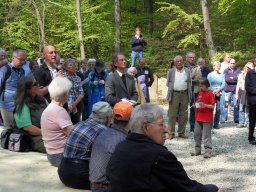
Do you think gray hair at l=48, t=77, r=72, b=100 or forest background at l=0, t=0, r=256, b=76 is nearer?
gray hair at l=48, t=77, r=72, b=100

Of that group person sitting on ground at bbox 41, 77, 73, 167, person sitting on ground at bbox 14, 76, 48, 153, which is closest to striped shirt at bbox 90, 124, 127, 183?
person sitting on ground at bbox 41, 77, 73, 167

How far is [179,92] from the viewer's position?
9.83 m

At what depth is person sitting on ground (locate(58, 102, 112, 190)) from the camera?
4.54m

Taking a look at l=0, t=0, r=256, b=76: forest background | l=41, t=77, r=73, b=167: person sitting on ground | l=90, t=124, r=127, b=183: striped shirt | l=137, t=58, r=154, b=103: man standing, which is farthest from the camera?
l=0, t=0, r=256, b=76: forest background

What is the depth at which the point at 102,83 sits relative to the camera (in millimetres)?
8758

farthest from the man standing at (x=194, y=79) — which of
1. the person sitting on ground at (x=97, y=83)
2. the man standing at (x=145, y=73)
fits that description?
the person sitting on ground at (x=97, y=83)

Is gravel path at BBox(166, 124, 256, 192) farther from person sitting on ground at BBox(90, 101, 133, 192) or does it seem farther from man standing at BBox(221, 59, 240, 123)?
person sitting on ground at BBox(90, 101, 133, 192)

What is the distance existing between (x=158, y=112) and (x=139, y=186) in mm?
582

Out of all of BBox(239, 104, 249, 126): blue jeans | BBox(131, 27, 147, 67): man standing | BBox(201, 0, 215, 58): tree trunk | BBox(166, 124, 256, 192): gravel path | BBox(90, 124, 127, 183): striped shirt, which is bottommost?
BBox(166, 124, 256, 192): gravel path

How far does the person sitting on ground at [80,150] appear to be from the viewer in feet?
14.9

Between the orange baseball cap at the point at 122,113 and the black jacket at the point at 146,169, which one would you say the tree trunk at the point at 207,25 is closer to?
the orange baseball cap at the point at 122,113

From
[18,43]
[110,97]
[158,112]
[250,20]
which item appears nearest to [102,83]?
[110,97]

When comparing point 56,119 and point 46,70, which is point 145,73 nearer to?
point 46,70

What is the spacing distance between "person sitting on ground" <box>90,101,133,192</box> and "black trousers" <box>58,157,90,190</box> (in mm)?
462
